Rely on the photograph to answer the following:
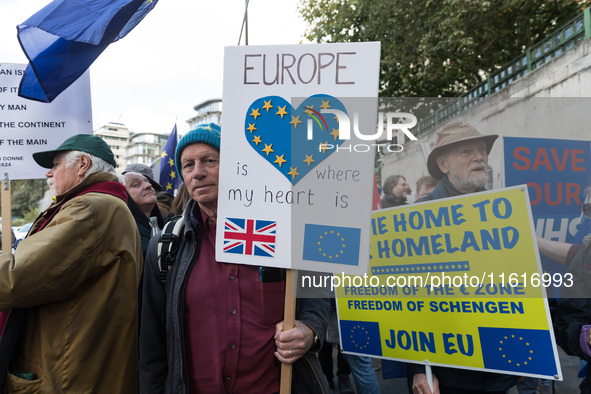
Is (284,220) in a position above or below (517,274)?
above

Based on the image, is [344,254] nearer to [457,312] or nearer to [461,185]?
[457,312]

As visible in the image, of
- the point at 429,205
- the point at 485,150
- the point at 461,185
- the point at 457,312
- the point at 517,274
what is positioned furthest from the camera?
the point at 485,150

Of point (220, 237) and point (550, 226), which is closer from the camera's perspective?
point (220, 237)

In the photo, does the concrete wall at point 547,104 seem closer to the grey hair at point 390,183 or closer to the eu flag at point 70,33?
the grey hair at point 390,183

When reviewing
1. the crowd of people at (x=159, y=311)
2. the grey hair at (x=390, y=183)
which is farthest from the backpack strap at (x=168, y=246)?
the grey hair at (x=390, y=183)

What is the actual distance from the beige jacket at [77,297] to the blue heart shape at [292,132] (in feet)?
2.42

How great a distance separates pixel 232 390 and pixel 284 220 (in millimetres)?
673

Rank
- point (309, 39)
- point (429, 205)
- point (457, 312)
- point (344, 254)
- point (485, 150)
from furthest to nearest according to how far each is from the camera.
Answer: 1. point (309, 39)
2. point (485, 150)
3. point (429, 205)
4. point (457, 312)
5. point (344, 254)

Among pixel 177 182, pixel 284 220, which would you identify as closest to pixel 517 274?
pixel 284 220

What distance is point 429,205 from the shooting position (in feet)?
6.98

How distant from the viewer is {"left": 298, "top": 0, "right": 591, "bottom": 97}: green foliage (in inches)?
432

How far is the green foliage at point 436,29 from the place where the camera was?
11.0 meters

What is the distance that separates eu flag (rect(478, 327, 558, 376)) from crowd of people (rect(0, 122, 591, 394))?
21 centimetres

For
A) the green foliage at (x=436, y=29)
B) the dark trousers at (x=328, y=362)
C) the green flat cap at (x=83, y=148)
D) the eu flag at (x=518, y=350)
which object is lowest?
the dark trousers at (x=328, y=362)
